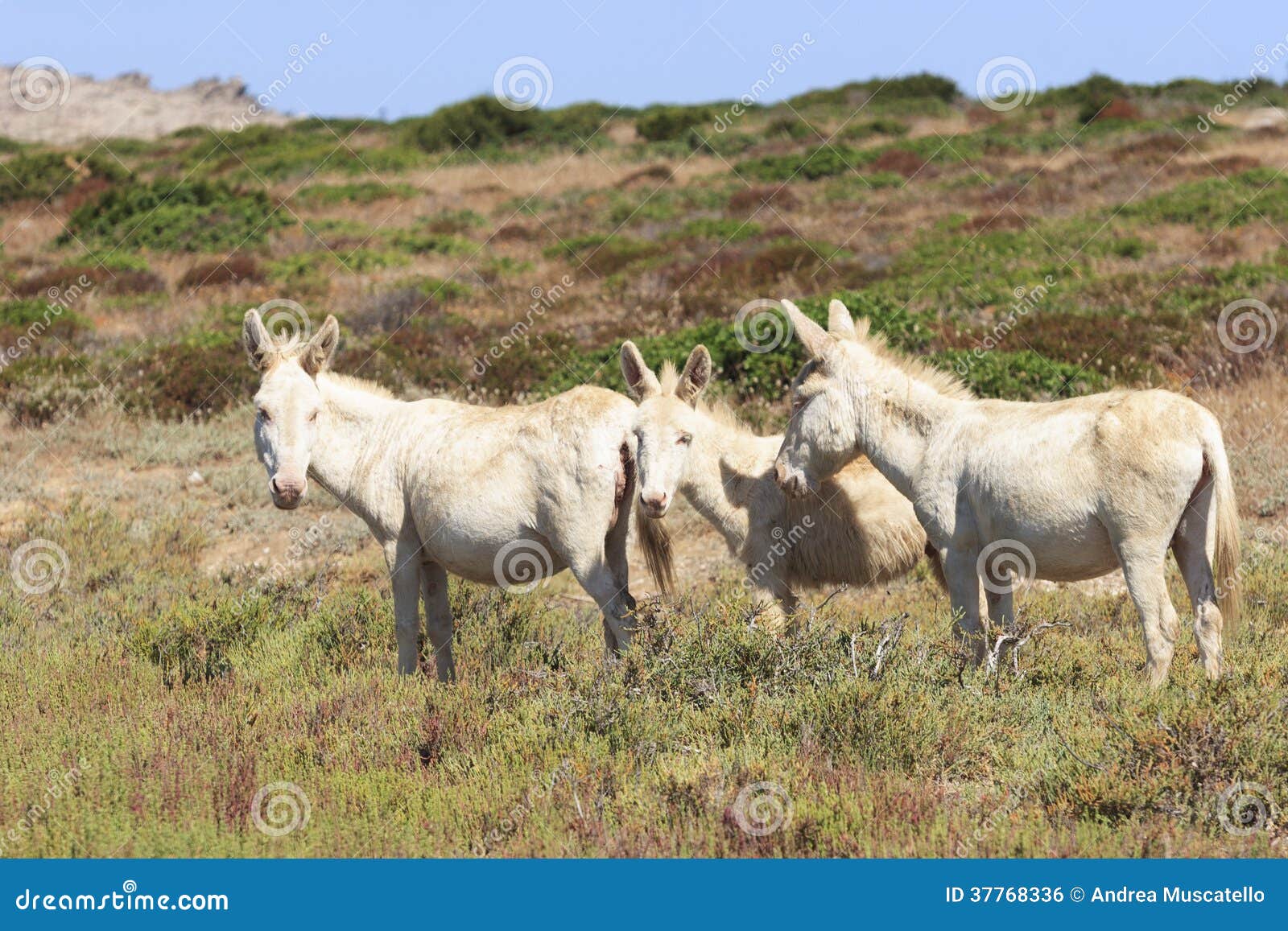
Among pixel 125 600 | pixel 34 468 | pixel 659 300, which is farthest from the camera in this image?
pixel 659 300

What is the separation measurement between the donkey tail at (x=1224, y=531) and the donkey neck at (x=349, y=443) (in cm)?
430

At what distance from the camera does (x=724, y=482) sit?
7500mm

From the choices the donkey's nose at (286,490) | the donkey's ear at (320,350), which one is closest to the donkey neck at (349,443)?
the donkey's ear at (320,350)

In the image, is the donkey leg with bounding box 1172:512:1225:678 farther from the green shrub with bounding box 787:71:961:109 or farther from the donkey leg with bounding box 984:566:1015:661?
the green shrub with bounding box 787:71:961:109

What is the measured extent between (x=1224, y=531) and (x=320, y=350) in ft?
15.8

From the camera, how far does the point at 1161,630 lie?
19.5 feet

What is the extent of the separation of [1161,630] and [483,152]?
41181 millimetres

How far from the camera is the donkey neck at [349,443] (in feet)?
23.0

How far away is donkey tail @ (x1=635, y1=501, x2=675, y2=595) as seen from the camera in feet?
23.8

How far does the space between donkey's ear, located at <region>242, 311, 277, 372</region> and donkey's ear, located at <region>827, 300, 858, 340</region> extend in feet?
10.5

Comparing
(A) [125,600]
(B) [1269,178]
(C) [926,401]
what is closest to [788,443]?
(C) [926,401]

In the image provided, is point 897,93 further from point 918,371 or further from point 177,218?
point 918,371

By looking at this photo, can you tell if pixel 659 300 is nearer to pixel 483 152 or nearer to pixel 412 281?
pixel 412 281

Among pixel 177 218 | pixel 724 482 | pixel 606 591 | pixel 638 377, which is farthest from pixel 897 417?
pixel 177 218
